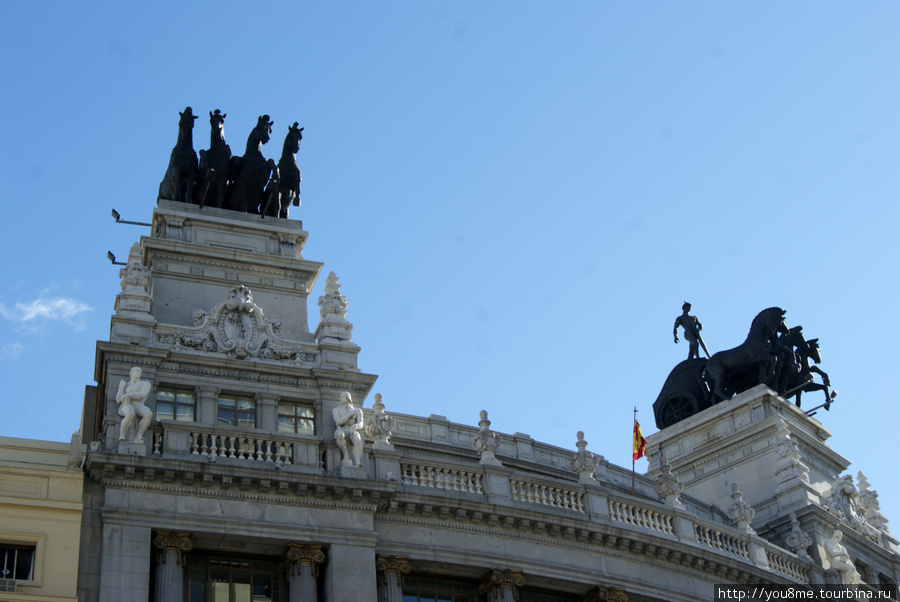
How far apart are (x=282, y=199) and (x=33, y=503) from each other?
1580 cm

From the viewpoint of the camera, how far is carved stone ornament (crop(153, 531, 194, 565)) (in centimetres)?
3503

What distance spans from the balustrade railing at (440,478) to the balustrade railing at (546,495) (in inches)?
50.1

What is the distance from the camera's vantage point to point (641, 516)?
43.3 metres

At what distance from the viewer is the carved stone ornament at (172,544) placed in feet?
115

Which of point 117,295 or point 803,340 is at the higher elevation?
point 803,340

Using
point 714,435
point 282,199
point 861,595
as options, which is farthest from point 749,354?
point 282,199

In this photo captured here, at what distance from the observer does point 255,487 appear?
120 feet

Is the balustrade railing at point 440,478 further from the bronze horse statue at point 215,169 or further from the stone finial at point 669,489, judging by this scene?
the bronze horse statue at point 215,169

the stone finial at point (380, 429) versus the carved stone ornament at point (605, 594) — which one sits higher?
the stone finial at point (380, 429)

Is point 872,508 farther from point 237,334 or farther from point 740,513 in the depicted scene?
point 237,334

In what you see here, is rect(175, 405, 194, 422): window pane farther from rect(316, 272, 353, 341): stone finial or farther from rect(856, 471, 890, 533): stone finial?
rect(856, 471, 890, 533): stone finial

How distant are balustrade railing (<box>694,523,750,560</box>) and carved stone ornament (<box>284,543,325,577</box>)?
46.4ft

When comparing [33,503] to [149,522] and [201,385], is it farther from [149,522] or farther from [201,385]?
[201,385]

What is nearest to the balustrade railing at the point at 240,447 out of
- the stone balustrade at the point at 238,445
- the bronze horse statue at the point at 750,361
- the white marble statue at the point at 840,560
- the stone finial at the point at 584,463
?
the stone balustrade at the point at 238,445
